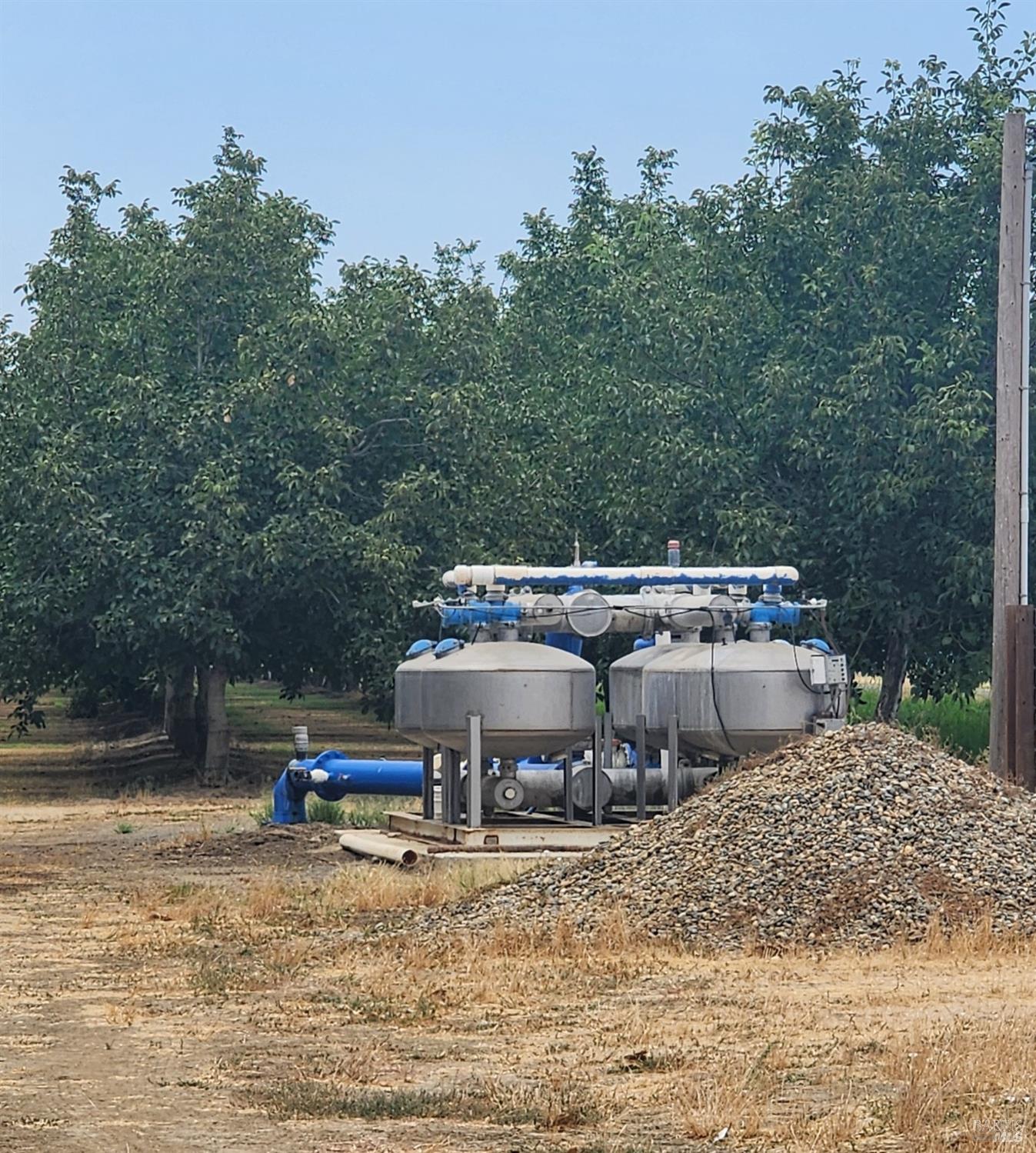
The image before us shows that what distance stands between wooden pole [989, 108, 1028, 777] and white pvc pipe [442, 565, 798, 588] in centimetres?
234

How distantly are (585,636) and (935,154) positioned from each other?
13469 mm

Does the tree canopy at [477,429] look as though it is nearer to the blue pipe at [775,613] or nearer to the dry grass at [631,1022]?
the blue pipe at [775,613]

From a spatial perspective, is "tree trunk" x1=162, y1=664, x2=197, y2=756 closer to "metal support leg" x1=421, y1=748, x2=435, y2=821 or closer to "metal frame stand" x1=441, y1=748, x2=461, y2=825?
"metal support leg" x1=421, y1=748, x2=435, y2=821

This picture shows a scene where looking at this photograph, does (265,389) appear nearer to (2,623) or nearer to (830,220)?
(2,623)

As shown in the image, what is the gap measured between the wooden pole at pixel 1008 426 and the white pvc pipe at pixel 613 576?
2335 mm

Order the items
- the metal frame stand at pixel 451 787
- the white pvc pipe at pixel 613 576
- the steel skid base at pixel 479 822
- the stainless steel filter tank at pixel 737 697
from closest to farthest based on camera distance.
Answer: the steel skid base at pixel 479 822
the metal frame stand at pixel 451 787
the stainless steel filter tank at pixel 737 697
the white pvc pipe at pixel 613 576

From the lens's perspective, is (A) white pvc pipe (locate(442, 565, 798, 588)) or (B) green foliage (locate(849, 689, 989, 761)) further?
(B) green foliage (locate(849, 689, 989, 761))

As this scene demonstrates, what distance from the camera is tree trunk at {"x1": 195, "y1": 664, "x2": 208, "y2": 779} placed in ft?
117

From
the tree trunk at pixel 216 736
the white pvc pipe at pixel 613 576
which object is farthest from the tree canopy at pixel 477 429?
the white pvc pipe at pixel 613 576

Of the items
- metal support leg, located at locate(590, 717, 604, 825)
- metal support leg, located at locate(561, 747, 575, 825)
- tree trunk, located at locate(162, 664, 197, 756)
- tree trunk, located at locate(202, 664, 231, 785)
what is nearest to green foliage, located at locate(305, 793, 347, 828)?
metal support leg, located at locate(561, 747, 575, 825)

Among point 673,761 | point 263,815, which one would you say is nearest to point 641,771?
point 673,761

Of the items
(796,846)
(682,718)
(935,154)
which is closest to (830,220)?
(935,154)

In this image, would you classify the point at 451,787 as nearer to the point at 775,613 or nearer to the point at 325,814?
the point at 775,613

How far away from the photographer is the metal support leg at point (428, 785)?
22578 millimetres
